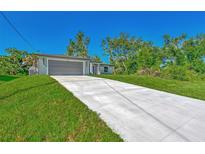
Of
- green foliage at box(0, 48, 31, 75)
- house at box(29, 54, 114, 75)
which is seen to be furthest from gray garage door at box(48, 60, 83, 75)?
green foliage at box(0, 48, 31, 75)

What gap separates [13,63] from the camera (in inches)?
1091

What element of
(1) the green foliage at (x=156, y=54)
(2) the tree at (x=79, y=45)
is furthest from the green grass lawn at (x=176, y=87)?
(2) the tree at (x=79, y=45)

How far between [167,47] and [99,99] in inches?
1118

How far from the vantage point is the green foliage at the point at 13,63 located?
87.8ft

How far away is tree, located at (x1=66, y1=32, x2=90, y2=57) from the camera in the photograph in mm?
38219

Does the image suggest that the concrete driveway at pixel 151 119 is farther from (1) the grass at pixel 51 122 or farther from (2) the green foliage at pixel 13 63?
(2) the green foliage at pixel 13 63

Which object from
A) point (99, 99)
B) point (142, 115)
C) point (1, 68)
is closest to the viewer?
point (142, 115)

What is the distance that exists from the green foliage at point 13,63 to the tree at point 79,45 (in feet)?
39.6
